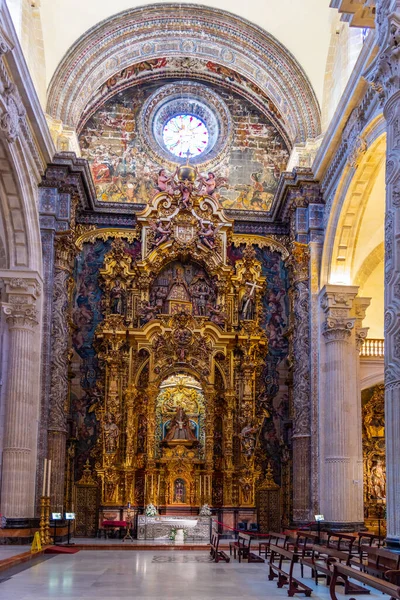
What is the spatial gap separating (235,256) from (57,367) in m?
7.52

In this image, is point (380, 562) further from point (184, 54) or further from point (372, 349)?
point (184, 54)

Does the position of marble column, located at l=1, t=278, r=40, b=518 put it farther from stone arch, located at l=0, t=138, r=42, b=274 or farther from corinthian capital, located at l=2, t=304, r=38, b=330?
stone arch, located at l=0, t=138, r=42, b=274

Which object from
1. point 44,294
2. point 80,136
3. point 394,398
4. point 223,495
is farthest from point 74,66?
point 394,398

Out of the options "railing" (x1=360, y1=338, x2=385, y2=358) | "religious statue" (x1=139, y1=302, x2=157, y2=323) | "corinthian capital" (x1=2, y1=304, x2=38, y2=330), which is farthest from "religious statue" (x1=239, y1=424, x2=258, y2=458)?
"corinthian capital" (x1=2, y1=304, x2=38, y2=330)

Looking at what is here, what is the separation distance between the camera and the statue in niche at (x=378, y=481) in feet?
86.4

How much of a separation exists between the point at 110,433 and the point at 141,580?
1175cm

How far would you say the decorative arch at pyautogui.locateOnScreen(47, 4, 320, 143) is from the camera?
26.1 m

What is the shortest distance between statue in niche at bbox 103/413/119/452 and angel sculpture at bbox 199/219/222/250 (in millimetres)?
6250

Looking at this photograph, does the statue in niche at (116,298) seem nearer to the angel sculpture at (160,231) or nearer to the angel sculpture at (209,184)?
the angel sculpture at (160,231)

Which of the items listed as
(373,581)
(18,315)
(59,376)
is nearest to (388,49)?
(373,581)

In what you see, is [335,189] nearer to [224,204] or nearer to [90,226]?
[224,204]

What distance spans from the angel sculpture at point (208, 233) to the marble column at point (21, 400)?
20.8ft

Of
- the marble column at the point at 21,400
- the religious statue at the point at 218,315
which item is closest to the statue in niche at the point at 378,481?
the religious statue at the point at 218,315

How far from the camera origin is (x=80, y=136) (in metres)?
28.3
